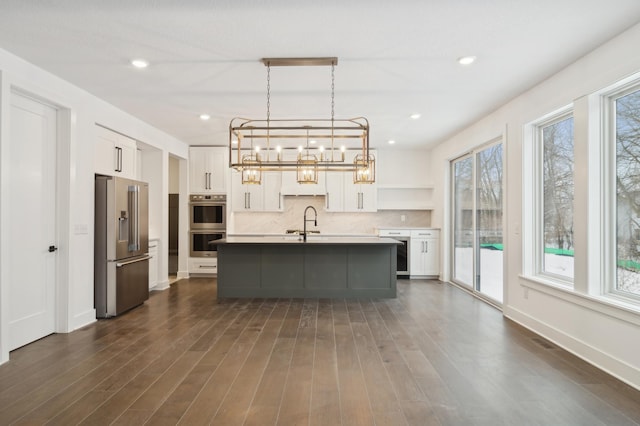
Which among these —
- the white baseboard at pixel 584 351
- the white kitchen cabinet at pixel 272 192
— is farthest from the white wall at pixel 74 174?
the white baseboard at pixel 584 351

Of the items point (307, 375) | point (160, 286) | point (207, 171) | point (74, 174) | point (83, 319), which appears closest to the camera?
point (307, 375)

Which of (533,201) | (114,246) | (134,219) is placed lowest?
(114,246)

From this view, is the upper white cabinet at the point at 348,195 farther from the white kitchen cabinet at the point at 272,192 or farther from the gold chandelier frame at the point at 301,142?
the white kitchen cabinet at the point at 272,192

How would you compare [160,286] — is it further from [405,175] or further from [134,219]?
[405,175]

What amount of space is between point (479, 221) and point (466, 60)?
301 centimetres

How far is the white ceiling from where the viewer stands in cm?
249

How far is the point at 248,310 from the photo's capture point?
472cm

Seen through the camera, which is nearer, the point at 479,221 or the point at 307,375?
the point at 307,375

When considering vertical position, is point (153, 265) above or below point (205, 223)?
below

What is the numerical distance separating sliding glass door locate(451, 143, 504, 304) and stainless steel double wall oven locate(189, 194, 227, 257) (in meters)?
4.36

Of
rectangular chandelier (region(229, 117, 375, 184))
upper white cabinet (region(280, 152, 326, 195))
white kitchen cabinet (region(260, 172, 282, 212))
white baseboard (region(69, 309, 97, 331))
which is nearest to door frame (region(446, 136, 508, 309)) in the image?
rectangular chandelier (region(229, 117, 375, 184))

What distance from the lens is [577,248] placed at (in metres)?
3.30

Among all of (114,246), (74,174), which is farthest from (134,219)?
(74,174)

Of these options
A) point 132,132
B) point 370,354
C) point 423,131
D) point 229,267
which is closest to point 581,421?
point 370,354
